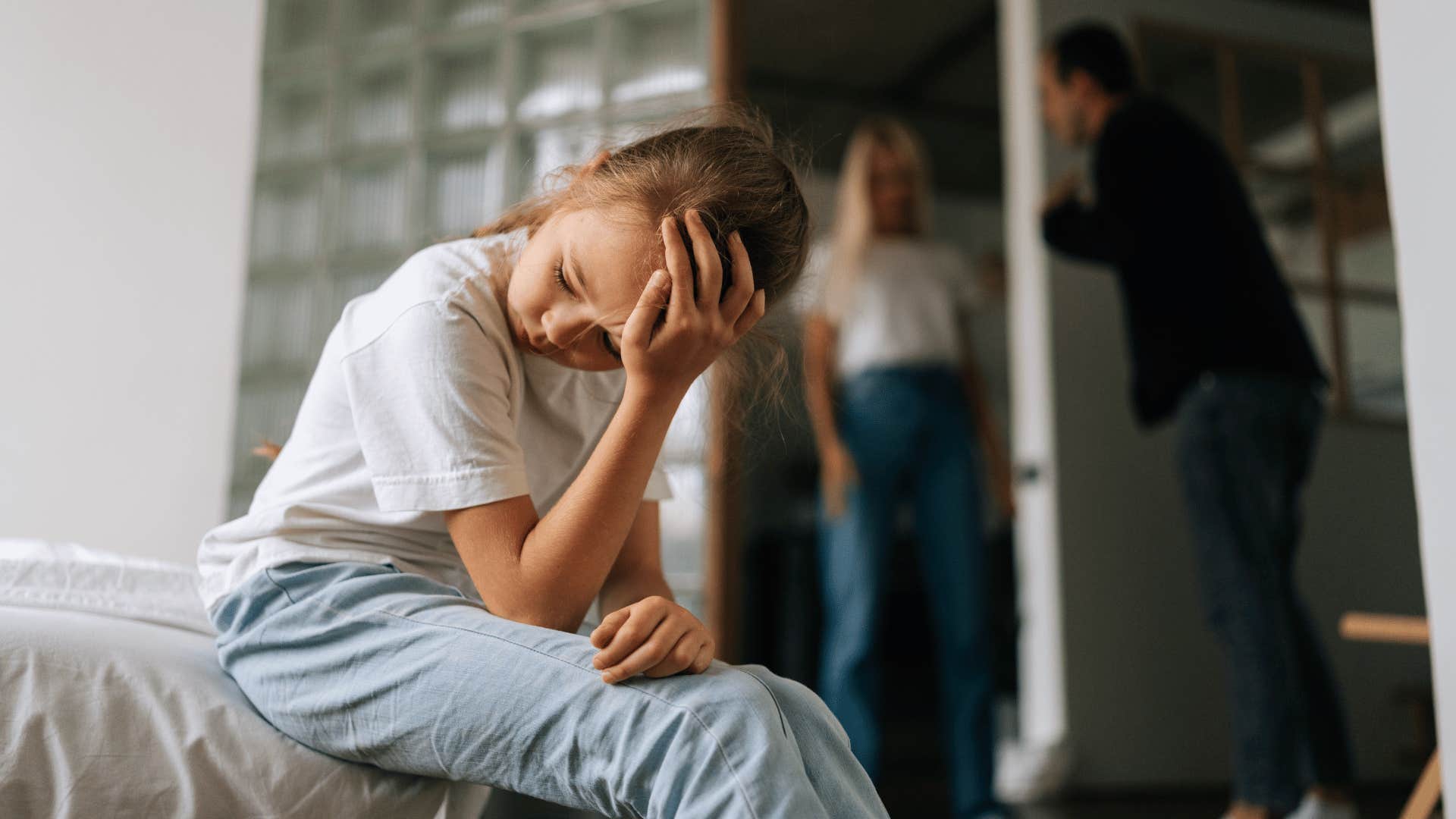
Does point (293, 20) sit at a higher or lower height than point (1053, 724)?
higher

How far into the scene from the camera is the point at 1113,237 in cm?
213

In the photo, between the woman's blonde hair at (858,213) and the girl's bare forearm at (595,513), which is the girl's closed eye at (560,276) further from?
the woman's blonde hair at (858,213)

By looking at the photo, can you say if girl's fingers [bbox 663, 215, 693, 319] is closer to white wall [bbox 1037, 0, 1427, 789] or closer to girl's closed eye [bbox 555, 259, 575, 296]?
girl's closed eye [bbox 555, 259, 575, 296]

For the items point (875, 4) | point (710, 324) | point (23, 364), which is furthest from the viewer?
point (875, 4)

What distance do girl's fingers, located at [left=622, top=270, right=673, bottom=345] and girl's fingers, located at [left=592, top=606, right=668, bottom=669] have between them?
194 millimetres

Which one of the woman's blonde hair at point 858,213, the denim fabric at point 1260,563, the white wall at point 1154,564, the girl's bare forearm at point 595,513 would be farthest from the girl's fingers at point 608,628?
the white wall at point 1154,564

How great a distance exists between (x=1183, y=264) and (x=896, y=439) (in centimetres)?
61

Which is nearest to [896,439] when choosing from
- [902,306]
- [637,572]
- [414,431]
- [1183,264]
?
[902,306]

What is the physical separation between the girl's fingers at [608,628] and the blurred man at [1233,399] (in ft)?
4.78

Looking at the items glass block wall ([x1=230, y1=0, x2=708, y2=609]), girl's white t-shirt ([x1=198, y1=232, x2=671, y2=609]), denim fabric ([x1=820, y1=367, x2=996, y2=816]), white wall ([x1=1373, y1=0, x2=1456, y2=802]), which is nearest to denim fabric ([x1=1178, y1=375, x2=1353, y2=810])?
denim fabric ([x1=820, y1=367, x2=996, y2=816])

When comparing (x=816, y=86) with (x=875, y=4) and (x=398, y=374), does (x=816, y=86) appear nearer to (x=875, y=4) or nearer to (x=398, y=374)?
(x=875, y=4)

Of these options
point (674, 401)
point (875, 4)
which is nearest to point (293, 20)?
point (674, 401)

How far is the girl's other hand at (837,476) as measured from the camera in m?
2.24

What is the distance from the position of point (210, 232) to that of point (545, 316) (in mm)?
1077
